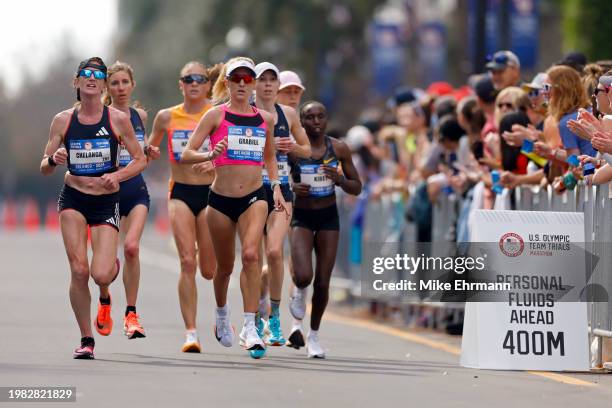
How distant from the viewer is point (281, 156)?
15.0 m

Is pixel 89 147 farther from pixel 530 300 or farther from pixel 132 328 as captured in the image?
pixel 530 300

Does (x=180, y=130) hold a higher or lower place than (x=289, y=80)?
lower

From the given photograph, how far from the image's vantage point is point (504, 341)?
13211mm

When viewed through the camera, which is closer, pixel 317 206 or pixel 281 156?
pixel 281 156

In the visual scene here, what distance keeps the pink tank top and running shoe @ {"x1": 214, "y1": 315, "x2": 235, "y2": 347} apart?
4.51 feet

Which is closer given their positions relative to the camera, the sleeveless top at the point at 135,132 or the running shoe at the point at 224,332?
the running shoe at the point at 224,332

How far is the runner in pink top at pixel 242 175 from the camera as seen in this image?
13961mm

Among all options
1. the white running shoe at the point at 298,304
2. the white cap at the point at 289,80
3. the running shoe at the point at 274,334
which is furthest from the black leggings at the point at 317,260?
the white cap at the point at 289,80

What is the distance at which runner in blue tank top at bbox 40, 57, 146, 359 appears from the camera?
45.2 ft

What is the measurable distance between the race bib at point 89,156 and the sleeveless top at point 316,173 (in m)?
1.92

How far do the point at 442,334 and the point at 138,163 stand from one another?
201 inches

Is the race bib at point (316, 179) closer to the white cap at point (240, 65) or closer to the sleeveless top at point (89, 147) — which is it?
the white cap at point (240, 65)

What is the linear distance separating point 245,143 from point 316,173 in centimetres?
137

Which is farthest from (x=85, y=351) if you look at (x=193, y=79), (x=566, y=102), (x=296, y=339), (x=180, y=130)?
(x=566, y=102)
